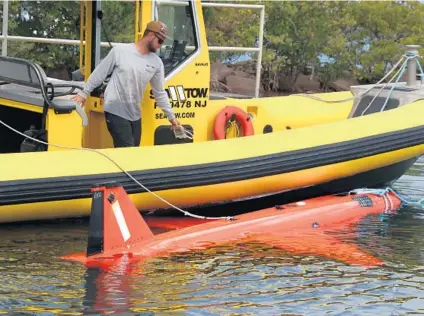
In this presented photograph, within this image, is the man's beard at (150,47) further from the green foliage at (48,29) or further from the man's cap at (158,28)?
the green foliage at (48,29)

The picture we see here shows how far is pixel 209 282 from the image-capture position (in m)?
5.64

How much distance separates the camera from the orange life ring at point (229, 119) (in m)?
7.95

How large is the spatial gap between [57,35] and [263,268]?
1134 centimetres

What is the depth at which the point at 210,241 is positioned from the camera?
6551 millimetres

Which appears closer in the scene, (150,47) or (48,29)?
(150,47)

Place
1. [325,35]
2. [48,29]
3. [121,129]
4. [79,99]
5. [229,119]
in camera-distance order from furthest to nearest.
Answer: [325,35] → [48,29] → [229,119] → [121,129] → [79,99]

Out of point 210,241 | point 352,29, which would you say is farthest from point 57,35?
point 210,241

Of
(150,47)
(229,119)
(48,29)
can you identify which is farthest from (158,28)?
(48,29)

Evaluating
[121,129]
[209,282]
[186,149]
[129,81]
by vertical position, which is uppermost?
[129,81]

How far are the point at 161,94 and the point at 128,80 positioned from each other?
0.94 ft

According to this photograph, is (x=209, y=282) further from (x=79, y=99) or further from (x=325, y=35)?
(x=325, y=35)

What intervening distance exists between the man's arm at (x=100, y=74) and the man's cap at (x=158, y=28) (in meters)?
0.34

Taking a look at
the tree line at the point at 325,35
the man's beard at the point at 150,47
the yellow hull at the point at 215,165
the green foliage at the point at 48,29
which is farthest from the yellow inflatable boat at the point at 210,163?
the tree line at the point at 325,35

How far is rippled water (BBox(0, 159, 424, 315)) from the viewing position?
17.0ft
